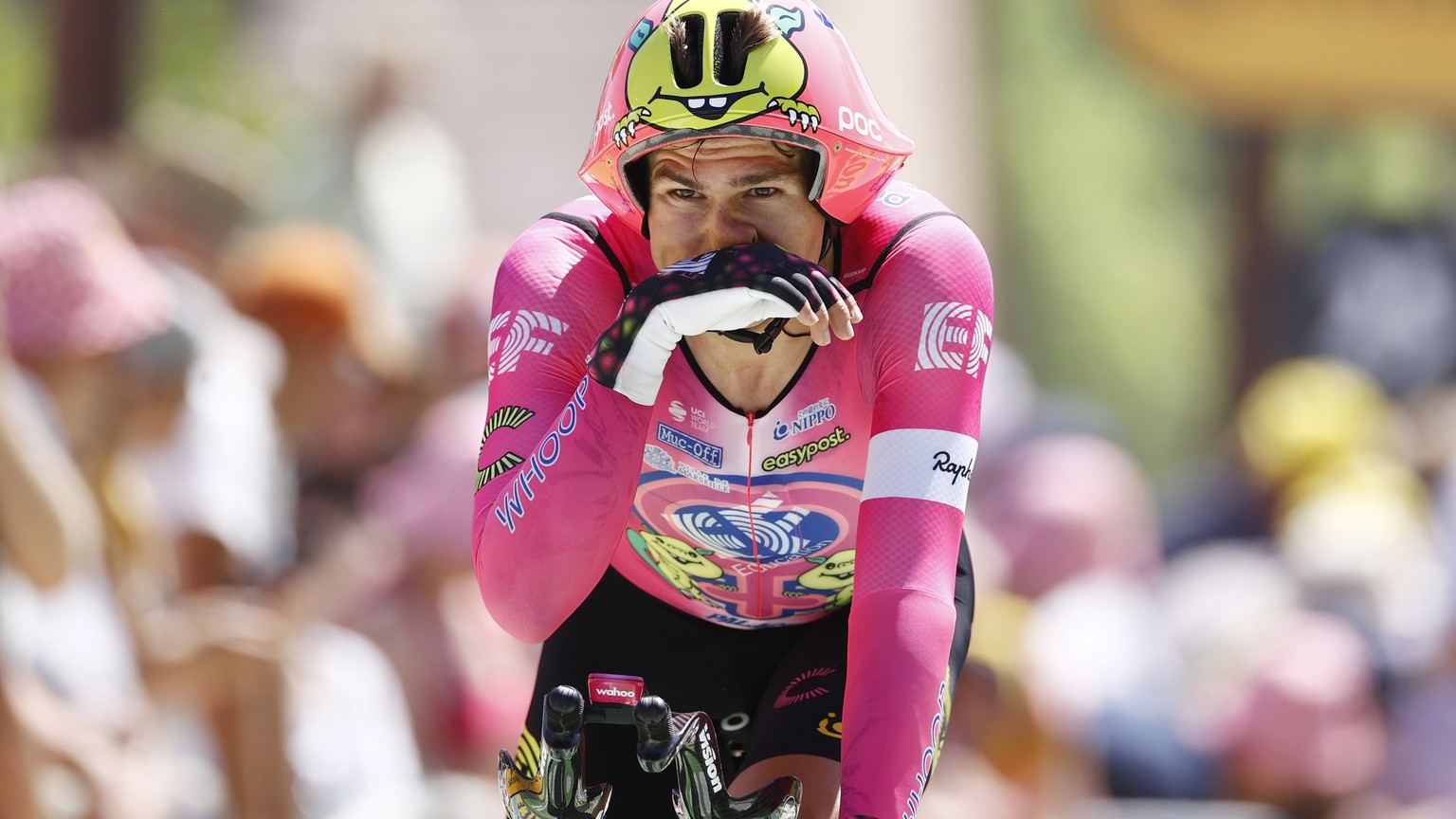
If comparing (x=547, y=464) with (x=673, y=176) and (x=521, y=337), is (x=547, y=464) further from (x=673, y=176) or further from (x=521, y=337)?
(x=673, y=176)

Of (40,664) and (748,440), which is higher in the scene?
(748,440)

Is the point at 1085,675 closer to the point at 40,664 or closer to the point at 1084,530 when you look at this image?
the point at 1084,530

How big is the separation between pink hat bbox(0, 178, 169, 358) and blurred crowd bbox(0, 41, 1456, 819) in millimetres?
12

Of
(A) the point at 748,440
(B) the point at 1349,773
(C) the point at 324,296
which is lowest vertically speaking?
(B) the point at 1349,773

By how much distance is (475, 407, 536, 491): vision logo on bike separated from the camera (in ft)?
10.6

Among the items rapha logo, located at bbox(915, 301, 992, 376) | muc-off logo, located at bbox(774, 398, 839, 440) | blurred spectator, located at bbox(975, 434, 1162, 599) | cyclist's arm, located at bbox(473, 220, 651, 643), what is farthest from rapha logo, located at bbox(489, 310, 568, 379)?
blurred spectator, located at bbox(975, 434, 1162, 599)

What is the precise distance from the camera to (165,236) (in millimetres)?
7398

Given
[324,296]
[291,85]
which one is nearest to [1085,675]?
[324,296]

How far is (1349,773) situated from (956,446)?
553cm

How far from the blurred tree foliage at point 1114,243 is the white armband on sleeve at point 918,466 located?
50.0ft

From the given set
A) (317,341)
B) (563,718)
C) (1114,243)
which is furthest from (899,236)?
(1114,243)

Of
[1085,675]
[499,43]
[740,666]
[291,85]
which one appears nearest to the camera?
[740,666]

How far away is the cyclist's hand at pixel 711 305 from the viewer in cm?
297

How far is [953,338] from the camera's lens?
3.24 metres
